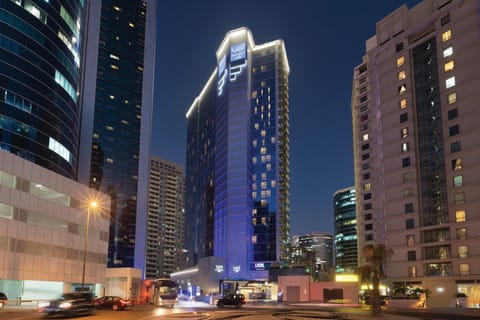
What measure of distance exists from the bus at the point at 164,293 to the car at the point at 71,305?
1205 inches

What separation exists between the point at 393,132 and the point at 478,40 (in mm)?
25827

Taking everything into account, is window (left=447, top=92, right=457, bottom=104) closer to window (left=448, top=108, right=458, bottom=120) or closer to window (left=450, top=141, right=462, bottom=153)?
window (left=448, top=108, right=458, bottom=120)

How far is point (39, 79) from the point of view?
9588 cm

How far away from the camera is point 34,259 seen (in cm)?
6669

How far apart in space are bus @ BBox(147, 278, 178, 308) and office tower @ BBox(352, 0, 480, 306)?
50.5 m

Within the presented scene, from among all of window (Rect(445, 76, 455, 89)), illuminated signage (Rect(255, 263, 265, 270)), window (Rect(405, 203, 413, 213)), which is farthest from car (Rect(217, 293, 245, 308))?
illuminated signage (Rect(255, 263, 265, 270))

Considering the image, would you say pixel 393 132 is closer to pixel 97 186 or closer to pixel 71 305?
pixel 71 305

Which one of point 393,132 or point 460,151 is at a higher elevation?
point 393,132

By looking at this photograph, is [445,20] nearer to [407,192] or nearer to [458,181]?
[458,181]

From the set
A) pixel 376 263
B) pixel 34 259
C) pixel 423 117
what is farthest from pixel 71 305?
pixel 423 117

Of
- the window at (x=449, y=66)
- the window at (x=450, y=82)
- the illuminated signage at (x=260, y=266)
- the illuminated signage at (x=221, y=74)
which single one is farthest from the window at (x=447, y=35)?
the illuminated signage at (x=221, y=74)

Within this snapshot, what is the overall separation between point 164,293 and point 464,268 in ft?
183

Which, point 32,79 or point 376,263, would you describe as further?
point 32,79

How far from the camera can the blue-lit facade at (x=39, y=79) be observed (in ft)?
293
